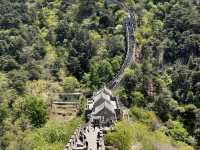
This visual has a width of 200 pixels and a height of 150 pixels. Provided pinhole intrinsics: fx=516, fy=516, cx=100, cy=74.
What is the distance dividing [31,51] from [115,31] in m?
16.6

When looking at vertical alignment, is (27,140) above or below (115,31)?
below

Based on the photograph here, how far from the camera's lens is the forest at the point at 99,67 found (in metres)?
68.9

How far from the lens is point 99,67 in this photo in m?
85.8

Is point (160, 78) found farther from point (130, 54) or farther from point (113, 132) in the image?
point (113, 132)

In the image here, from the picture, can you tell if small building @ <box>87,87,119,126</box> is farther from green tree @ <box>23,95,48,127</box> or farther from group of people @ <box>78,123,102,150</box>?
green tree @ <box>23,95,48,127</box>

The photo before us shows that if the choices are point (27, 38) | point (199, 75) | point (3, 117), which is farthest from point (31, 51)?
point (199, 75)

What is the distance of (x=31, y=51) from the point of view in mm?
96062

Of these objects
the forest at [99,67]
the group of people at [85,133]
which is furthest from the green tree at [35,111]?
the group of people at [85,133]

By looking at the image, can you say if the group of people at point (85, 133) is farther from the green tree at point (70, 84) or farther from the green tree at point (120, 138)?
the green tree at point (70, 84)

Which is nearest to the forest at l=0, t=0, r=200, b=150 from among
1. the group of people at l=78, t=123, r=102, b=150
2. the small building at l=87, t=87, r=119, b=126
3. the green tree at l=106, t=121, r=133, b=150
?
the green tree at l=106, t=121, r=133, b=150

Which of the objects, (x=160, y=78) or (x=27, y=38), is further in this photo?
(x=27, y=38)

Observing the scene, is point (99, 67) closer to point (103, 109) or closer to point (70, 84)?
point (70, 84)

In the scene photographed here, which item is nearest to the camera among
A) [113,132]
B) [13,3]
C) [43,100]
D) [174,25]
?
[113,132]

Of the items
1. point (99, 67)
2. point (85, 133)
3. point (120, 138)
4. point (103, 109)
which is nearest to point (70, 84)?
point (99, 67)
